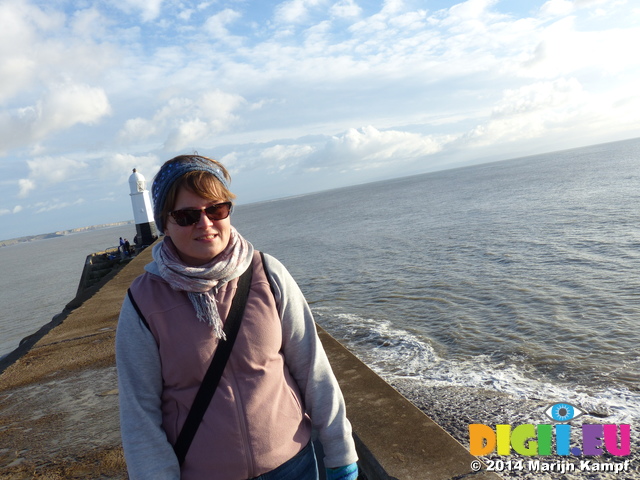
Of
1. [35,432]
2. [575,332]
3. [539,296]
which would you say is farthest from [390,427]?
[539,296]

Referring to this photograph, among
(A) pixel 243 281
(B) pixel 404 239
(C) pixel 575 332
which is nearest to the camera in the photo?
(A) pixel 243 281

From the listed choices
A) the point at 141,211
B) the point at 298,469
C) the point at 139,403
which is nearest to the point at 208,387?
the point at 139,403

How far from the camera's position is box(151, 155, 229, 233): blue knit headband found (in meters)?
1.73

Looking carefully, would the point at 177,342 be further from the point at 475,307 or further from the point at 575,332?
the point at 475,307

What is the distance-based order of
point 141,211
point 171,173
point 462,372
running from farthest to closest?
point 141,211
point 462,372
point 171,173

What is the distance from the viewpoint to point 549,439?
201 inches

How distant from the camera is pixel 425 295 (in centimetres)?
1261

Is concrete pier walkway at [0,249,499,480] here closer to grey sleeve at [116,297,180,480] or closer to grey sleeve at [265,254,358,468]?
grey sleeve at [265,254,358,468]

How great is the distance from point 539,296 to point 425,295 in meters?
2.92

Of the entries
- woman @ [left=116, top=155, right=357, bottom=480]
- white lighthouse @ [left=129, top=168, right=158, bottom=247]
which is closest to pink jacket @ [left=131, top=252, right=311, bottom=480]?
woman @ [left=116, top=155, right=357, bottom=480]

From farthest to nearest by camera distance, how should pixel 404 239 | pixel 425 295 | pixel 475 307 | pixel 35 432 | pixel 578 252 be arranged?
pixel 404 239 → pixel 578 252 → pixel 425 295 → pixel 475 307 → pixel 35 432

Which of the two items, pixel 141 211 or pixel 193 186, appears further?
pixel 141 211

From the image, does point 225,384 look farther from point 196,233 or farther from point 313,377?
point 196,233

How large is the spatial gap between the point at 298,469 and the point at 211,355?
59 centimetres
